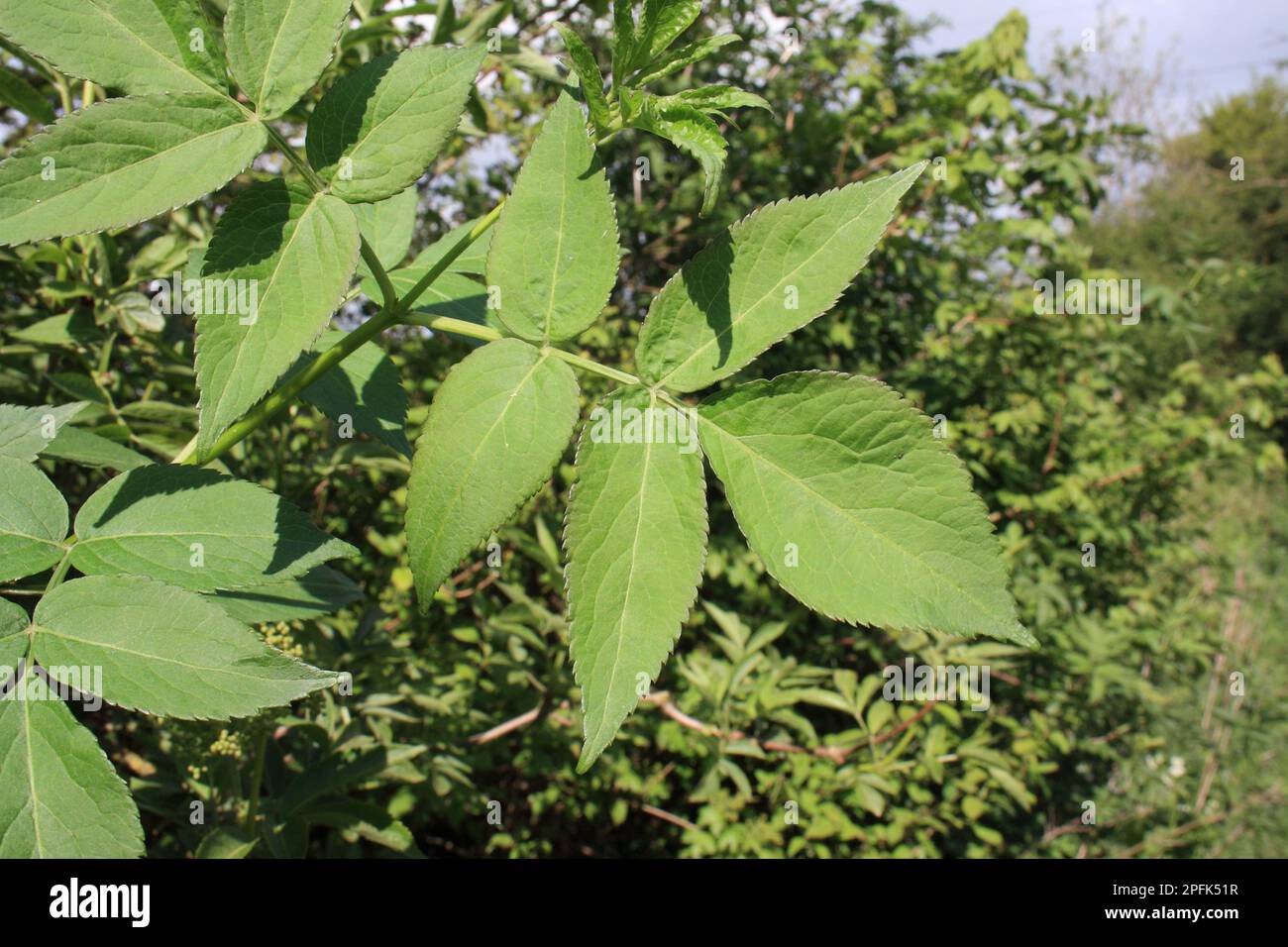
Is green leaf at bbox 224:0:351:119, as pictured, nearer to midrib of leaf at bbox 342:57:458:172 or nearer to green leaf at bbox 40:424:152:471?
midrib of leaf at bbox 342:57:458:172

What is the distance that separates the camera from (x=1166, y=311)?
3871 millimetres

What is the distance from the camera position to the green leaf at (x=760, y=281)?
87 cm

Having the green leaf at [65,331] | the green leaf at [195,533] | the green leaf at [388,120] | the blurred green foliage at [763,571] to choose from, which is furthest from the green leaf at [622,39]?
the green leaf at [65,331]

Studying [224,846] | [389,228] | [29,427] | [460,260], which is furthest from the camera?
[224,846]

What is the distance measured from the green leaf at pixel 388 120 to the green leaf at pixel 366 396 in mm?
274

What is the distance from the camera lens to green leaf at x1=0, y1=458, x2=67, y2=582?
0.90 meters

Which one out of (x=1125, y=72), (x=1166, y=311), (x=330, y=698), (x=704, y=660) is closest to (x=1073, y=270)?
(x=1166, y=311)

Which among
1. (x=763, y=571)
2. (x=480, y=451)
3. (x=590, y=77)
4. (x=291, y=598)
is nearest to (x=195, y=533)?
(x=291, y=598)

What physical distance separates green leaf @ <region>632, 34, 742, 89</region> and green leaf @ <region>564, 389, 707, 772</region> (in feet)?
1.04

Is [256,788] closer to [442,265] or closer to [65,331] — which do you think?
[65,331]

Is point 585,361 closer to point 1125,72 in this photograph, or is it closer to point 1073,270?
point 1073,270

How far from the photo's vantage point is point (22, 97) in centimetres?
130

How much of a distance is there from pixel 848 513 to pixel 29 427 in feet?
2.97

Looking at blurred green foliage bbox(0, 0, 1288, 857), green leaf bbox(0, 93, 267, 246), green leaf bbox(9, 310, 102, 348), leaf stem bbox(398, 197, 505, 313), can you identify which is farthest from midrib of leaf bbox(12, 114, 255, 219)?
green leaf bbox(9, 310, 102, 348)
